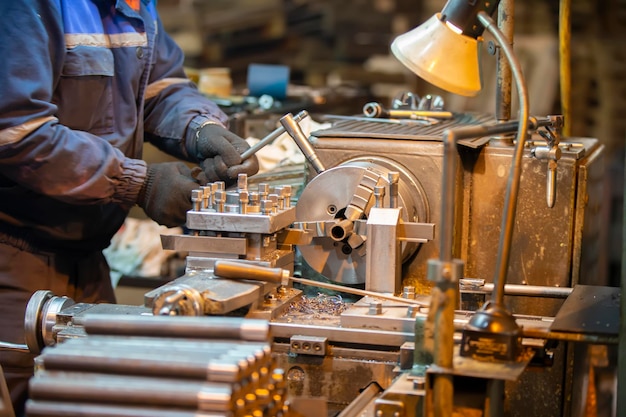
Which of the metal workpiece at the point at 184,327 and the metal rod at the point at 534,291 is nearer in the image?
the metal workpiece at the point at 184,327

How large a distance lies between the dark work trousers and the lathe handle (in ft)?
2.83

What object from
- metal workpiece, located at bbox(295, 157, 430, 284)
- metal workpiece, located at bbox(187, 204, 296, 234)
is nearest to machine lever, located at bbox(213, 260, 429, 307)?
metal workpiece, located at bbox(187, 204, 296, 234)

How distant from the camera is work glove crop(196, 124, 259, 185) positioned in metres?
2.21

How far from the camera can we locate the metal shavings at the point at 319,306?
1709 millimetres

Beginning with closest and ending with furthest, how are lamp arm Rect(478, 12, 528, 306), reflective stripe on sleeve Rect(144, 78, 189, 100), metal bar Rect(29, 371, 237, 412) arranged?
metal bar Rect(29, 371, 237, 412) < lamp arm Rect(478, 12, 528, 306) < reflective stripe on sleeve Rect(144, 78, 189, 100)

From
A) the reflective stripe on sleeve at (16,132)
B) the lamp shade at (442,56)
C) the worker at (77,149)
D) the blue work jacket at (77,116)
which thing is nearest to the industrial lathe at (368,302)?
the lamp shade at (442,56)

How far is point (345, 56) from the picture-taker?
628cm

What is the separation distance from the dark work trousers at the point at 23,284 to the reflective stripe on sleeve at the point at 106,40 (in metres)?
0.51

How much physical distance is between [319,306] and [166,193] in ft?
1.98

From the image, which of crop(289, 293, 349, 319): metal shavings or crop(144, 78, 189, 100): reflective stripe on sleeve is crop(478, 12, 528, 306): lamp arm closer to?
crop(289, 293, 349, 319): metal shavings

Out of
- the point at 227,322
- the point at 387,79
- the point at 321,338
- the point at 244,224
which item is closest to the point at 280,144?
the point at 244,224

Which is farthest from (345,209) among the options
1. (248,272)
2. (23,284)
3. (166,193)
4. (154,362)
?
A: (23,284)

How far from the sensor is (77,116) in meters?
2.26

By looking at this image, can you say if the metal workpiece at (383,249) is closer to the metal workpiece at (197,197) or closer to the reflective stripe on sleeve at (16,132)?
the metal workpiece at (197,197)
